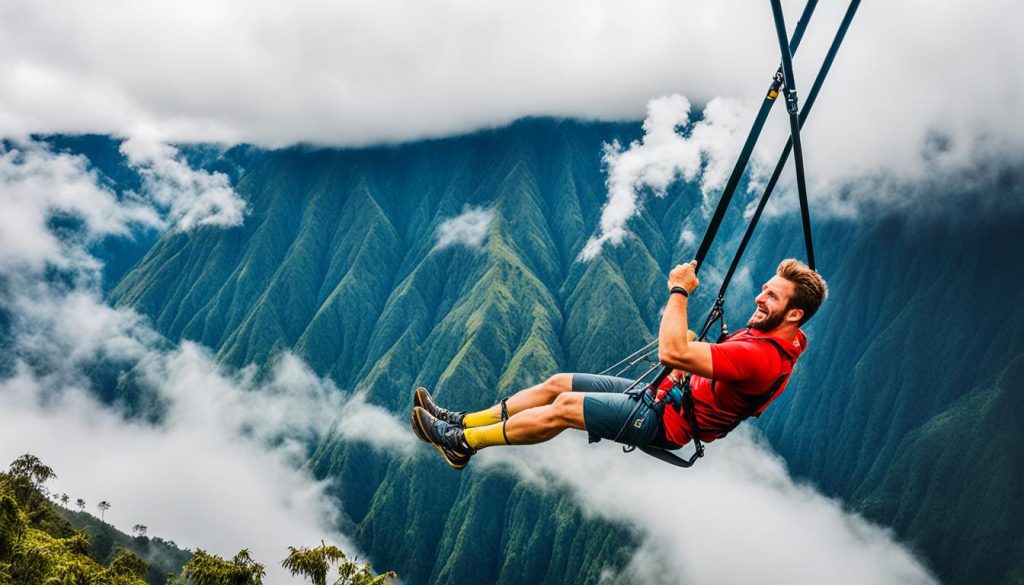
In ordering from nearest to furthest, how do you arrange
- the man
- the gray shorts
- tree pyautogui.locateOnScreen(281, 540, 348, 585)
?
the man → the gray shorts → tree pyautogui.locateOnScreen(281, 540, 348, 585)

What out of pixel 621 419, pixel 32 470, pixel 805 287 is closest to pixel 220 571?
pixel 621 419

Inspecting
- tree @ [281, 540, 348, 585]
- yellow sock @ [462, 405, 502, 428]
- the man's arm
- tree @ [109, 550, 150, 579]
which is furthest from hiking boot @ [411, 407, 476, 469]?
tree @ [109, 550, 150, 579]

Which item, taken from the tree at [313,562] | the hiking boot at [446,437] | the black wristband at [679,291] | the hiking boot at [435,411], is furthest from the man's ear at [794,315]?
the tree at [313,562]

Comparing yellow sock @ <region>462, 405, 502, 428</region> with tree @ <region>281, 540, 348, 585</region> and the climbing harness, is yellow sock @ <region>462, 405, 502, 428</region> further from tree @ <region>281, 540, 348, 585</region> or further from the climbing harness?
tree @ <region>281, 540, 348, 585</region>

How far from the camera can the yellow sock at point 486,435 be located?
8320 millimetres

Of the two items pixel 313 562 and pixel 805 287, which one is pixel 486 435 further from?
pixel 313 562

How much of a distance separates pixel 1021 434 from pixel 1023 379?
11250mm

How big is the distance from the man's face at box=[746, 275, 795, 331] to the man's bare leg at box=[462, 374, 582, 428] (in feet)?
8.01

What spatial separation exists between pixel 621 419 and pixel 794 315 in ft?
6.64

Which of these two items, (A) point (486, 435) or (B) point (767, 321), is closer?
(B) point (767, 321)

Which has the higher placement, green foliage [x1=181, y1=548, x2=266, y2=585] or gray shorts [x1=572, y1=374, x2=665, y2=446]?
gray shorts [x1=572, y1=374, x2=665, y2=446]

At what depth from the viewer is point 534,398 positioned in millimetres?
8680

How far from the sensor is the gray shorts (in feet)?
24.9

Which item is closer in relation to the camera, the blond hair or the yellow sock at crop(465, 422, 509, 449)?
the blond hair
